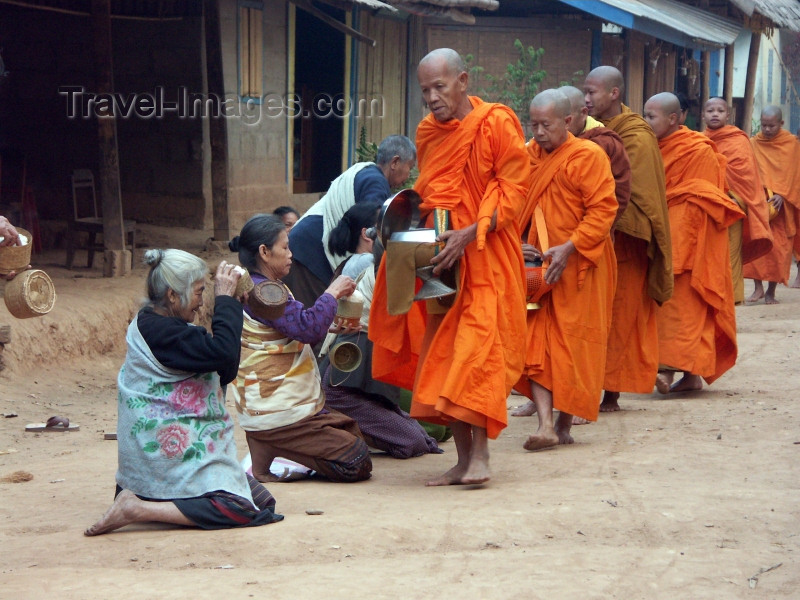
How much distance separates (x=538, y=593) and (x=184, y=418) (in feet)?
4.71

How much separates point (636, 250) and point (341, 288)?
2.43 metres

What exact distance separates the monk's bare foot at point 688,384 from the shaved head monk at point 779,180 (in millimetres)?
4858

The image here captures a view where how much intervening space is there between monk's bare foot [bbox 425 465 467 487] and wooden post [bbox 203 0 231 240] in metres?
6.10

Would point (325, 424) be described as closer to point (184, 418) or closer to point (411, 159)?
point (184, 418)

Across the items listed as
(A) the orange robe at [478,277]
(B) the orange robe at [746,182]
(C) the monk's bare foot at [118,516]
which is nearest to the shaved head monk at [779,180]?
(B) the orange robe at [746,182]

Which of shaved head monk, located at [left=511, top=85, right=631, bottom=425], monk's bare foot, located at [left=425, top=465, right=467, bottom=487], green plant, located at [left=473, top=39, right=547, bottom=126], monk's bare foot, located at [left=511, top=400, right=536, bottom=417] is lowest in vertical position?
monk's bare foot, located at [left=511, top=400, right=536, bottom=417]

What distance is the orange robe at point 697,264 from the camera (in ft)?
23.6

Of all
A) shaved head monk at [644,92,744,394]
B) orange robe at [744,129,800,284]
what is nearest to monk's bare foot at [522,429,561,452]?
shaved head monk at [644,92,744,394]

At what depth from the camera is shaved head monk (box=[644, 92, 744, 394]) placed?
7.20 m

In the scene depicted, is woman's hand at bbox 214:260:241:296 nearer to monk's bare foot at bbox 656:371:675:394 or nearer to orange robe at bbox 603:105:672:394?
orange robe at bbox 603:105:672:394

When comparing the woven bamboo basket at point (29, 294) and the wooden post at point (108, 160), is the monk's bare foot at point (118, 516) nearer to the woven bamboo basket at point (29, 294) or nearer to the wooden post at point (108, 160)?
the woven bamboo basket at point (29, 294)

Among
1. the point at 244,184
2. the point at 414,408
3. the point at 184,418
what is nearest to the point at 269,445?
the point at 414,408

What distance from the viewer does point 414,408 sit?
5.01 meters

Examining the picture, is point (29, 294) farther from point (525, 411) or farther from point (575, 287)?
point (525, 411)
